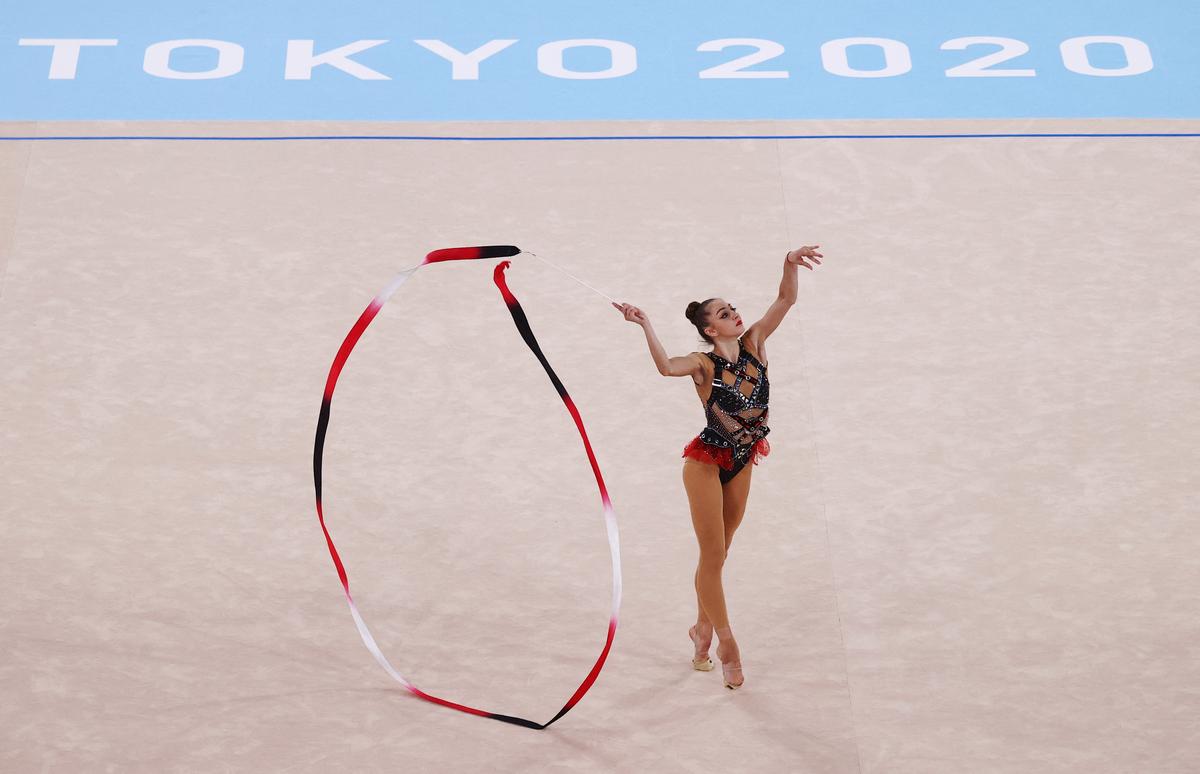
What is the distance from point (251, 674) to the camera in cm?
472

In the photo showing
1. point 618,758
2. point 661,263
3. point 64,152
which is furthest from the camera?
point 64,152

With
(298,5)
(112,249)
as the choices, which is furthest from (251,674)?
(298,5)

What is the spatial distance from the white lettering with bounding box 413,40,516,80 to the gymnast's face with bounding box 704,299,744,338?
3.62 metres

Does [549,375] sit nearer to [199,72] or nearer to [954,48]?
[199,72]

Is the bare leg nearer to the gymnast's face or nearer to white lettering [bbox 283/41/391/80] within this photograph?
the gymnast's face

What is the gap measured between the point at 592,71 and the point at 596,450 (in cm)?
278

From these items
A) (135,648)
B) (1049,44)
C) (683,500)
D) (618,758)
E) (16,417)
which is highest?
(1049,44)

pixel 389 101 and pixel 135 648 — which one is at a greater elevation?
pixel 389 101

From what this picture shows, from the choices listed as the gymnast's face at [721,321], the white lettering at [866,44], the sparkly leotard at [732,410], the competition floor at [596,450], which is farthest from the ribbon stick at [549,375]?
the white lettering at [866,44]

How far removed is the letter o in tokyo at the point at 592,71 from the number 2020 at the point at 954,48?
0.40 m

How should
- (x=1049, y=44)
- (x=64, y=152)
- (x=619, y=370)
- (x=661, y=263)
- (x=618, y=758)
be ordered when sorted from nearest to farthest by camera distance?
(x=618, y=758) → (x=619, y=370) → (x=661, y=263) → (x=64, y=152) → (x=1049, y=44)

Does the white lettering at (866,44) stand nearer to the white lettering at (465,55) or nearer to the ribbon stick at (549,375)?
the white lettering at (465,55)

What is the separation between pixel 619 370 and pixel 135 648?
232 centimetres

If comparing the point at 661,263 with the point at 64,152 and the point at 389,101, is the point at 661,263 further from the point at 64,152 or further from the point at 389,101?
the point at 64,152
